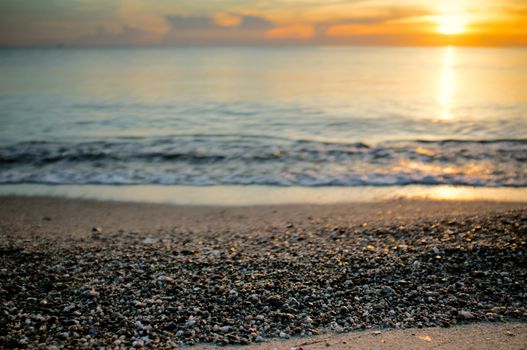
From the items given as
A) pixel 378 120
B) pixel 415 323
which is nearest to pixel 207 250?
pixel 415 323

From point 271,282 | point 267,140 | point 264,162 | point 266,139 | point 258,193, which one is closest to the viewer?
point 271,282

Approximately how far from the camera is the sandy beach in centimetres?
482

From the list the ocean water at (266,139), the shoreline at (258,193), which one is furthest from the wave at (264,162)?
the shoreline at (258,193)

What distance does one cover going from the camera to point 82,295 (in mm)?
5594

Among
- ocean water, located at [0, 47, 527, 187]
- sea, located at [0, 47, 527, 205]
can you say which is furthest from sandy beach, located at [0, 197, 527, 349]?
ocean water, located at [0, 47, 527, 187]

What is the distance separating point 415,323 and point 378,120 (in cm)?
1923

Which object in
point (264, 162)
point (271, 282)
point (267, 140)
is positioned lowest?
point (271, 282)

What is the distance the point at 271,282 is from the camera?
5879 millimetres

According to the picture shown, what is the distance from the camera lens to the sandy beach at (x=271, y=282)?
482 cm

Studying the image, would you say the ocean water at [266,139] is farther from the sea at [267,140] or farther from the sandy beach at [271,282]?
the sandy beach at [271,282]

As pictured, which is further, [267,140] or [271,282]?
[267,140]

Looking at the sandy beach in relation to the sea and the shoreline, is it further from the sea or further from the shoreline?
the sea

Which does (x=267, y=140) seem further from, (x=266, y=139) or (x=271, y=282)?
(x=271, y=282)

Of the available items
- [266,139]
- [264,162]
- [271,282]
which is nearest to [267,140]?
[266,139]
